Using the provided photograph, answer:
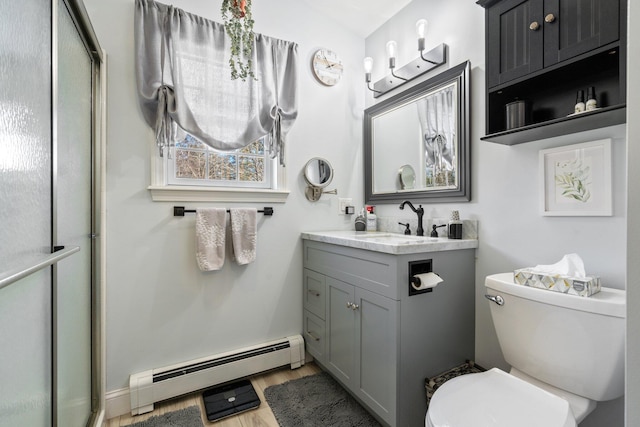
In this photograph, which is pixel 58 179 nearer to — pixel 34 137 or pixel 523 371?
pixel 34 137

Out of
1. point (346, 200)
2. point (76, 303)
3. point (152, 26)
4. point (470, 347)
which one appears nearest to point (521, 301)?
point (470, 347)

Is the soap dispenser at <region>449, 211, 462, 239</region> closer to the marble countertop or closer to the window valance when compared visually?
the marble countertop

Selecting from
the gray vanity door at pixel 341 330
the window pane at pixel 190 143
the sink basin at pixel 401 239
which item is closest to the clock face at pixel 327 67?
the window pane at pixel 190 143

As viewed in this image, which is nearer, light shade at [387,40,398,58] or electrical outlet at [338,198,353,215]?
light shade at [387,40,398,58]

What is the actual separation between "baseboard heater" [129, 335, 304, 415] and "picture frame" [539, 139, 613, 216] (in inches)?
67.0

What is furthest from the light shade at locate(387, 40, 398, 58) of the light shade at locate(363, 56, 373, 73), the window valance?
the window valance

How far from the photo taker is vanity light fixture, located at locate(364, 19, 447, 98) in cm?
179

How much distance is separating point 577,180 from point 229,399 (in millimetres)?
2057

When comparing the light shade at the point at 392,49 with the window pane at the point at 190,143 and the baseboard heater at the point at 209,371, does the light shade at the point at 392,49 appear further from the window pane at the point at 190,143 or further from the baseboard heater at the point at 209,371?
the baseboard heater at the point at 209,371

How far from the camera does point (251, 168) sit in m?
2.07

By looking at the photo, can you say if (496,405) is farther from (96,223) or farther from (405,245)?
(96,223)

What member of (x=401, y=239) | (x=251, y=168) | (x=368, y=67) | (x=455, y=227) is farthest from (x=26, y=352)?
(x=368, y=67)

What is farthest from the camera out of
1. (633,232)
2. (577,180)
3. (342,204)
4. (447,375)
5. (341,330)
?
(342,204)

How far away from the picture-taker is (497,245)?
1.51 metres
